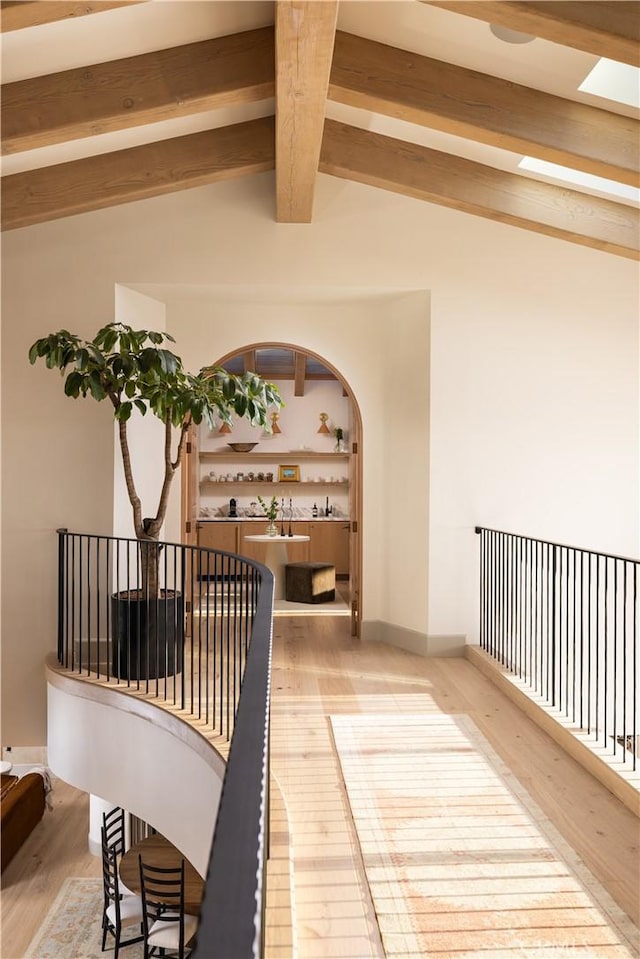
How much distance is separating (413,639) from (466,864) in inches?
133

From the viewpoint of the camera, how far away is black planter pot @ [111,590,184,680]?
17.7ft

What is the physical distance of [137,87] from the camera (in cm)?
445

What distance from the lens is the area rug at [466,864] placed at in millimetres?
2520

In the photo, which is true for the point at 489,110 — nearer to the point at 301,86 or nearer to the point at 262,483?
the point at 301,86

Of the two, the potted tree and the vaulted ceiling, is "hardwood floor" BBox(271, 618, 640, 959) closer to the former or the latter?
the potted tree

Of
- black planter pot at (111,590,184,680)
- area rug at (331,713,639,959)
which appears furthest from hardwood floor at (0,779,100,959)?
area rug at (331,713,639,959)

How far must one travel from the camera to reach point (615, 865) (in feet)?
9.64

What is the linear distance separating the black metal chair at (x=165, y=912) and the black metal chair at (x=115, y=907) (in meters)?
0.12

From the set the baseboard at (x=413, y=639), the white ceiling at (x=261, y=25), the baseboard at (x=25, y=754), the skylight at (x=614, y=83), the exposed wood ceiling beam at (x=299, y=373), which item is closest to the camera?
the white ceiling at (x=261, y=25)

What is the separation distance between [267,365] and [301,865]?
896 centimetres

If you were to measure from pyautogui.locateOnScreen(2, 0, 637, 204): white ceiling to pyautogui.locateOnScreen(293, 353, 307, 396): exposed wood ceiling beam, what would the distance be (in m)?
6.13

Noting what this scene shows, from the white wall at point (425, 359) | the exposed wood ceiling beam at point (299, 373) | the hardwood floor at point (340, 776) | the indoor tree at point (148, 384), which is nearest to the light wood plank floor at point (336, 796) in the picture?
the hardwood floor at point (340, 776)

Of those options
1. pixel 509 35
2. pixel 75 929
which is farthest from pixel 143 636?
pixel 509 35

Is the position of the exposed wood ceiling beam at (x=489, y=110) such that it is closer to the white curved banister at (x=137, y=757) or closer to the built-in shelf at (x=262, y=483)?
the white curved banister at (x=137, y=757)
